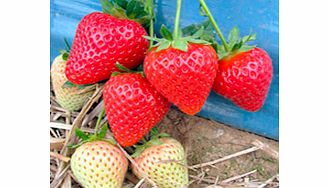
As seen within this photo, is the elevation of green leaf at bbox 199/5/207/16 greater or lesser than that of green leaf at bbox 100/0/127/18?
greater

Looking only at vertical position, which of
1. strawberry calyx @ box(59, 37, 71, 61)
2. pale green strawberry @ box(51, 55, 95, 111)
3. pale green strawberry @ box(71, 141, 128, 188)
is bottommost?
pale green strawberry @ box(71, 141, 128, 188)

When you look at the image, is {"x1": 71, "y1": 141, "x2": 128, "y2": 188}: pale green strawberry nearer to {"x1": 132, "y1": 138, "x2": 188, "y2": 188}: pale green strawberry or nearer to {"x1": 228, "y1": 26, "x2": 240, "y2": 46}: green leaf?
{"x1": 132, "y1": 138, "x2": 188, "y2": 188}: pale green strawberry

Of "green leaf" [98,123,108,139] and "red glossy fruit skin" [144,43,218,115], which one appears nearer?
"red glossy fruit skin" [144,43,218,115]

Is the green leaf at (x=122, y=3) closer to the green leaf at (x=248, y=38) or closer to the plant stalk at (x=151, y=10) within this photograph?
the plant stalk at (x=151, y=10)

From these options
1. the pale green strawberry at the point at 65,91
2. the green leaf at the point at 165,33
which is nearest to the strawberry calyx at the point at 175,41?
the green leaf at the point at 165,33

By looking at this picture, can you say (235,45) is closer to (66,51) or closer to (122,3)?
(122,3)

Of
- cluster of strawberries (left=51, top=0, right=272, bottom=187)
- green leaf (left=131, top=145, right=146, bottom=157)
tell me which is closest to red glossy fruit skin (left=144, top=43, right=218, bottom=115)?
cluster of strawberries (left=51, top=0, right=272, bottom=187)

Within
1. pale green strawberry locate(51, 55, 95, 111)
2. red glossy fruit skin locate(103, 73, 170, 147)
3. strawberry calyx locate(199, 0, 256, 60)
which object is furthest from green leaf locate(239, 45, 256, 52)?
pale green strawberry locate(51, 55, 95, 111)

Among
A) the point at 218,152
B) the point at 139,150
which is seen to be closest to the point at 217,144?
the point at 218,152
